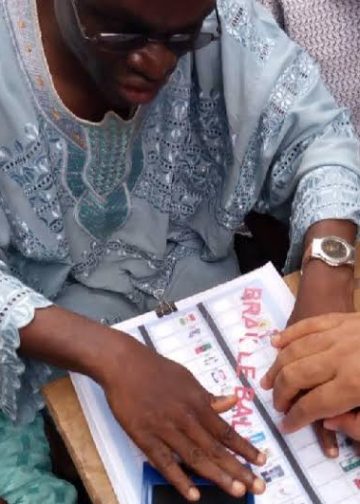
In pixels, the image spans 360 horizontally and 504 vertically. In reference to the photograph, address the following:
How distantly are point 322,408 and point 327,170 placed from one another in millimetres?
358

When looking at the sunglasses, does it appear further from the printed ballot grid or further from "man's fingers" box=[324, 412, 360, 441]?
"man's fingers" box=[324, 412, 360, 441]

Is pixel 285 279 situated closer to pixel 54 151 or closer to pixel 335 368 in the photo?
pixel 335 368

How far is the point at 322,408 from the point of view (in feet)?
2.89

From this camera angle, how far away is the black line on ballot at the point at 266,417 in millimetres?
862

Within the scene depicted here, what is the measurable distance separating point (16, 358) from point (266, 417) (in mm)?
286

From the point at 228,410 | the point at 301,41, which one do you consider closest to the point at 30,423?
the point at 228,410

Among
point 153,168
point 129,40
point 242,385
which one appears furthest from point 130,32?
point 242,385

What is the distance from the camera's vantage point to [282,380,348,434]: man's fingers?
880mm

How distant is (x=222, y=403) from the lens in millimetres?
905

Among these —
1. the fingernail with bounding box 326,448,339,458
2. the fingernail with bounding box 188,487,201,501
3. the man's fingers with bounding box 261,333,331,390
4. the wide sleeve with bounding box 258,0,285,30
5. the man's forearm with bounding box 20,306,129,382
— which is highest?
the wide sleeve with bounding box 258,0,285,30

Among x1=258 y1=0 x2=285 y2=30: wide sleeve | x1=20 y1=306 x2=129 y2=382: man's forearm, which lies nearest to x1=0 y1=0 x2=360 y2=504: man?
x1=20 y1=306 x2=129 y2=382: man's forearm

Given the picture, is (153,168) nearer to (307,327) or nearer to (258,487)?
(307,327)

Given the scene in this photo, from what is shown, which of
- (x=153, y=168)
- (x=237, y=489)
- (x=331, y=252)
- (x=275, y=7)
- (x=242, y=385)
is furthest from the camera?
(x=275, y=7)

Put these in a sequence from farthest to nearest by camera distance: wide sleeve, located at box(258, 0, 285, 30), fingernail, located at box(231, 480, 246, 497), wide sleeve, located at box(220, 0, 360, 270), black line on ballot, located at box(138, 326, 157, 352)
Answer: wide sleeve, located at box(258, 0, 285, 30), wide sleeve, located at box(220, 0, 360, 270), black line on ballot, located at box(138, 326, 157, 352), fingernail, located at box(231, 480, 246, 497)
